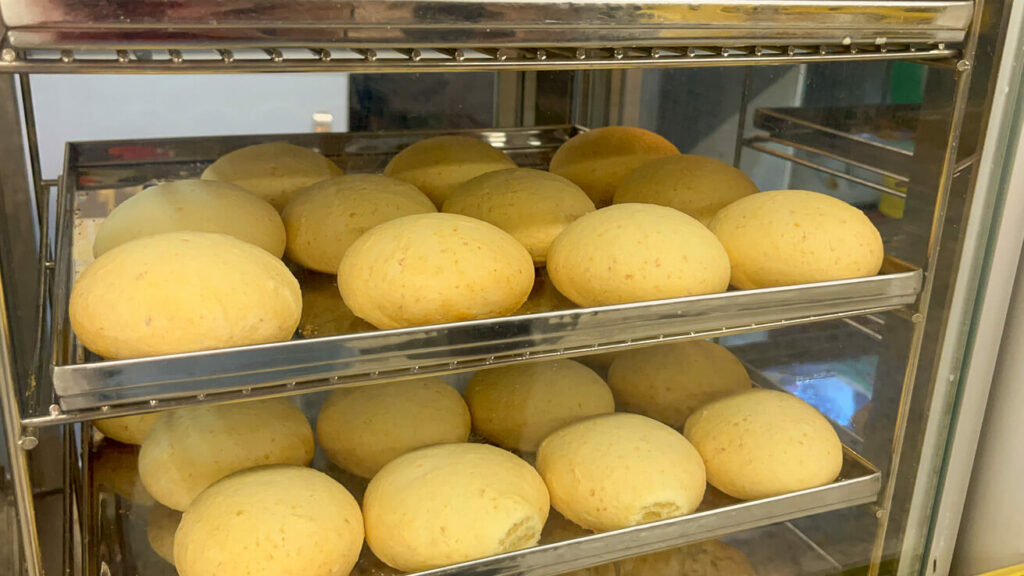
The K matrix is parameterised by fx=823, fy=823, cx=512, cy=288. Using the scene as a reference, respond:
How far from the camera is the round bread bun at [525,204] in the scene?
3.55 feet

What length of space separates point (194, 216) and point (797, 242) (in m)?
0.74

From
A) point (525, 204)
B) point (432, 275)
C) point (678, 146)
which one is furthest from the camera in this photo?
point (678, 146)

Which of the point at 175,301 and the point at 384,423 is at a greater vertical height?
the point at 175,301

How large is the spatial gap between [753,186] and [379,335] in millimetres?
671

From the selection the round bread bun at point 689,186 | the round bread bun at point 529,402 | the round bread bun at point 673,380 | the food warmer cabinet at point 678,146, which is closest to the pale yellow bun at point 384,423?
the round bread bun at point 529,402

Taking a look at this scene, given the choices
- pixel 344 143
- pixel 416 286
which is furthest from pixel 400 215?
pixel 344 143

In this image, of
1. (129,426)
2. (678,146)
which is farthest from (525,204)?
(129,426)

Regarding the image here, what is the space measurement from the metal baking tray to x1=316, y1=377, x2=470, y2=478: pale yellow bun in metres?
0.22

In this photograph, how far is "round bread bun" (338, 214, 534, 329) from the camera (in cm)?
89

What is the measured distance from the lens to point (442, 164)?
123 centimetres

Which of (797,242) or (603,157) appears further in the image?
(603,157)

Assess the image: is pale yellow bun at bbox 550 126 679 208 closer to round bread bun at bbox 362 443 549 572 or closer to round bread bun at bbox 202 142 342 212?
round bread bun at bbox 202 142 342 212

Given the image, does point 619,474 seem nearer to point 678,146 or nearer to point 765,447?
point 765,447

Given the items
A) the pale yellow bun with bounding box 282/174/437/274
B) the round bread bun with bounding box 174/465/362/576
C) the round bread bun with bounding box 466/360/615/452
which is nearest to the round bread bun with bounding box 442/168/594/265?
the pale yellow bun with bounding box 282/174/437/274
